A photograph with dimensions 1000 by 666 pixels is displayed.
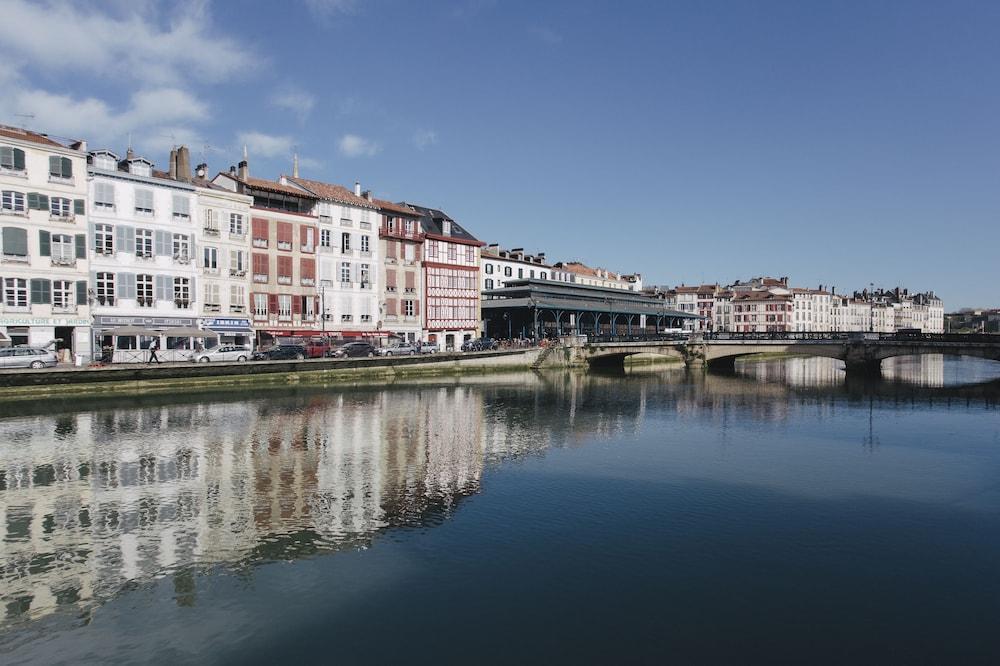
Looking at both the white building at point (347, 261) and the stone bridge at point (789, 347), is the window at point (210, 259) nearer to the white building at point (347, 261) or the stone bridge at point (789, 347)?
the white building at point (347, 261)

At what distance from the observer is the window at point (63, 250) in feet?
150

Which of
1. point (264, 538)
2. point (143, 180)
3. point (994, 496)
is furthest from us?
point (143, 180)

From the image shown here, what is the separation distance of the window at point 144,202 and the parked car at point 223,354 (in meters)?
11.7

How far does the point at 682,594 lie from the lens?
13773 mm

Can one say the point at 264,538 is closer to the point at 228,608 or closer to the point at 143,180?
the point at 228,608

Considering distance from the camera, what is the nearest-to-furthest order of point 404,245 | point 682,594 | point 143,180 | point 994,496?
point 682,594 → point 994,496 → point 143,180 → point 404,245

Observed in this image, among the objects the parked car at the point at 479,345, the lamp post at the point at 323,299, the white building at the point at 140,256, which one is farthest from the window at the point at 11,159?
the parked car at the point at 479,345

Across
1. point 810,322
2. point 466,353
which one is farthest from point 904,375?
point 810,322

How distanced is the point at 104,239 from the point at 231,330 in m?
11.4

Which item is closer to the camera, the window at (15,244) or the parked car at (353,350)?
the window at (15,244)

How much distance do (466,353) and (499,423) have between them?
27.2m

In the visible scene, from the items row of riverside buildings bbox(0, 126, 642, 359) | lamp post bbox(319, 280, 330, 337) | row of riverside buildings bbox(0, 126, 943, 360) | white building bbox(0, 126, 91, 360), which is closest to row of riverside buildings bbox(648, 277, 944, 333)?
row of riverside buildings bbox(0, 126, 943, 360)

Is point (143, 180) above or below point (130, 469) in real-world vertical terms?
above

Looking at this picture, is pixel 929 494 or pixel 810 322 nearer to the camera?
pixel 929 494
